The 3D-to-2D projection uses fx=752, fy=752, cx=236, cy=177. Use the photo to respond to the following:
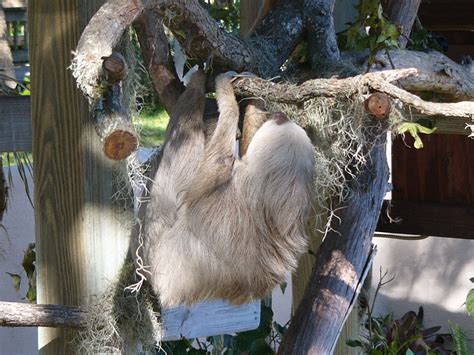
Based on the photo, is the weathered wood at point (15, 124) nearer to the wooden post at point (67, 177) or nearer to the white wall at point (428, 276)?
the wooden post at point (67, 177)

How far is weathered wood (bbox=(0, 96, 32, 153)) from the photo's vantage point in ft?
10.3

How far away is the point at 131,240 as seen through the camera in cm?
305

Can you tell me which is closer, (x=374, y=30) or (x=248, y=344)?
(x=374, y=30)

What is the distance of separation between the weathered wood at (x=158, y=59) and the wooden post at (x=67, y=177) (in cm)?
28

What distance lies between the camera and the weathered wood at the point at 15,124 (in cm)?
315

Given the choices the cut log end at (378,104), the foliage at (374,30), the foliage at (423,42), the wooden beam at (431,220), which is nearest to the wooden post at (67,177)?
the cut log end at (378,104)

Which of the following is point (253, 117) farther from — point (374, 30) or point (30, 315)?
point (30, 315)

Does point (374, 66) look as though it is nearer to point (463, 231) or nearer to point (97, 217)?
point (97, 217)

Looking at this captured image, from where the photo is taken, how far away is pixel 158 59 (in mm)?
3145

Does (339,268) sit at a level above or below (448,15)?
below

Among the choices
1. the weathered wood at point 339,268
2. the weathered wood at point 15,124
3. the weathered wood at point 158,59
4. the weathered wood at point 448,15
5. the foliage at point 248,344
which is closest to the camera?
the weathered wood at point 158,59

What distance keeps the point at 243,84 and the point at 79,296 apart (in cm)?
107

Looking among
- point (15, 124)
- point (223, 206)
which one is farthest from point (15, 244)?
point (223, 206)

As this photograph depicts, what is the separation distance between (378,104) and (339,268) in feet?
4.10
